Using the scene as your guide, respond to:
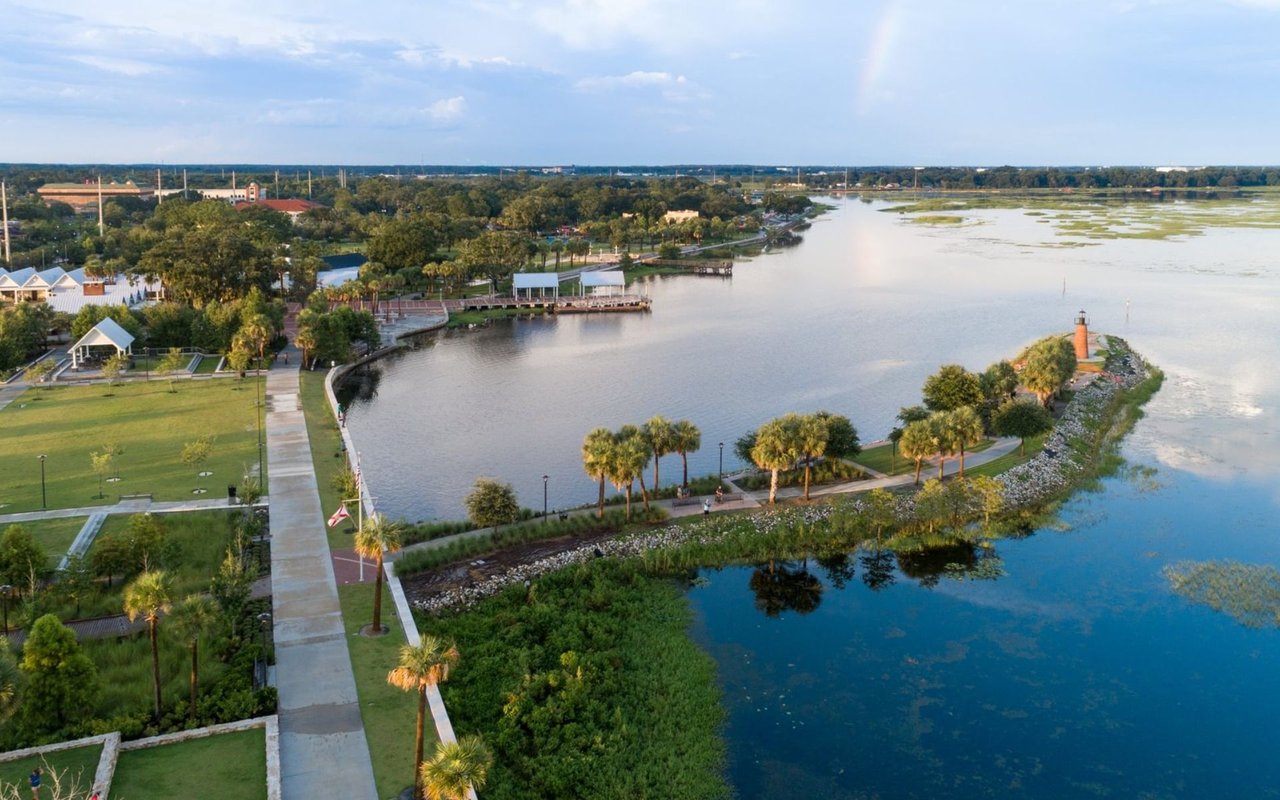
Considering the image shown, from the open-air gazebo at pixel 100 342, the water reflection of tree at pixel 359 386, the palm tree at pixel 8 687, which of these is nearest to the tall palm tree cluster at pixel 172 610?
the palm tree at pixel 8 687

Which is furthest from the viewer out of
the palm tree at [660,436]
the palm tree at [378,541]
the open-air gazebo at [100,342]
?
the open-air gazebo at [100,342]

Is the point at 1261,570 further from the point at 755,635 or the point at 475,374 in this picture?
the point at 475,374

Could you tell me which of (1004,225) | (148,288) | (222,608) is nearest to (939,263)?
(1004,225)

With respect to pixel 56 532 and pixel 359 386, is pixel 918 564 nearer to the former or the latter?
pixel 56 532

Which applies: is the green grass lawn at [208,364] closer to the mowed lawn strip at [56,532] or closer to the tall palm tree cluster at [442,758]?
the mowed lawn strip at [56,532]

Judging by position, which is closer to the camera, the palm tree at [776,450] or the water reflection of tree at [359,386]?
the palm tree at [776,450]

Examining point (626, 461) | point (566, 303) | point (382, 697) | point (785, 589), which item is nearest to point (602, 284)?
point (566, 303)
